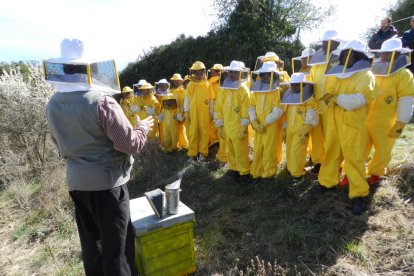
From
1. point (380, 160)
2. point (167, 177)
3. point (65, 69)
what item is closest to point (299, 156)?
point (380, 160)

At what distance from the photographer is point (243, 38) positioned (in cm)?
1858

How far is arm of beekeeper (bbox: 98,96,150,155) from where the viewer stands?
2.52m

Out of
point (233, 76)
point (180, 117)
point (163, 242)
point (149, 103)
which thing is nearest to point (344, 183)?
point (233, 76)

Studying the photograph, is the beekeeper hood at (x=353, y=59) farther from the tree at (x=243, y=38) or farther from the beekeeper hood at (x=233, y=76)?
the tree at (x=243, y=38)

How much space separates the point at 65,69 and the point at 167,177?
440cm

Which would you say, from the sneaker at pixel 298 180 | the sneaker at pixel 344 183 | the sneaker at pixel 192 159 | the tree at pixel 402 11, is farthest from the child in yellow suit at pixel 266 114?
the tree at pixel 402 11

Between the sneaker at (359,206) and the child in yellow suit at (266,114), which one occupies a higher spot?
the child in yellow suit at (266,114)

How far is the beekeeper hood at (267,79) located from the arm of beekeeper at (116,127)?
284 cm

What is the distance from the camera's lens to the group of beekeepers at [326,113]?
402 cm

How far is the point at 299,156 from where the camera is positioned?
190 inches

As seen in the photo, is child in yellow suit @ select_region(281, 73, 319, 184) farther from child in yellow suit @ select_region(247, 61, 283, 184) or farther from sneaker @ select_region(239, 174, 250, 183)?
sneaker @ select_region(239, 174, 250, 183)

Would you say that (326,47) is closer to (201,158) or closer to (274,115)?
(274,115)

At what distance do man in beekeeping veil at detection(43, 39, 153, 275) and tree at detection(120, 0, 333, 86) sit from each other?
1554cm

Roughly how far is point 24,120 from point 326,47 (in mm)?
6907
